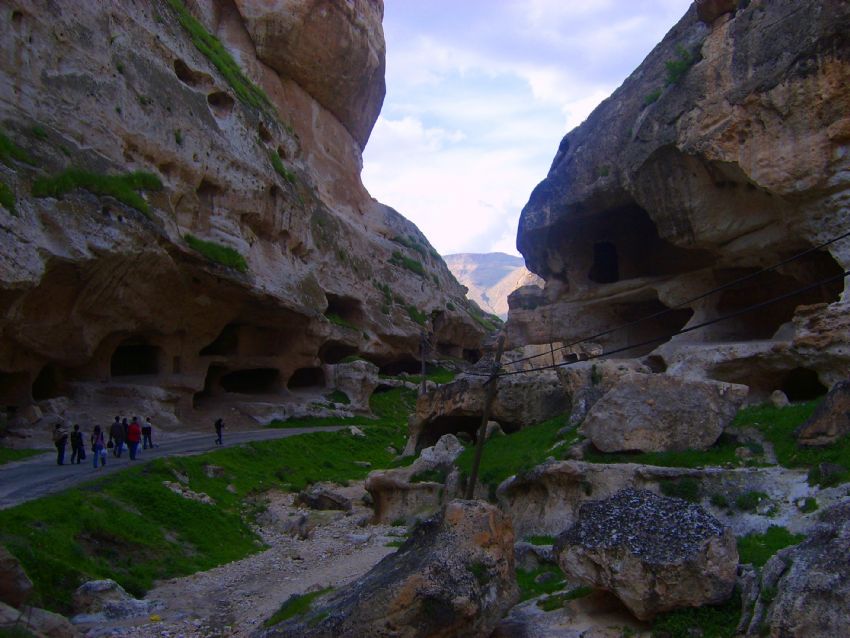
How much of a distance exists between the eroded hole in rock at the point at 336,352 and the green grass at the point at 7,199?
22.3 metres

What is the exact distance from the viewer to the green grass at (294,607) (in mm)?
9870

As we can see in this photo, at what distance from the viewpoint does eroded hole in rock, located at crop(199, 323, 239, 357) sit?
33.5 m

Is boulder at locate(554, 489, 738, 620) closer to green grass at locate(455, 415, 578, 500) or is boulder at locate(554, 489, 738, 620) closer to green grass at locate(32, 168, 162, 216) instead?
green grass at locate(455, 415, 578, 500)

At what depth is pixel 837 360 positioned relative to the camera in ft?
54.1

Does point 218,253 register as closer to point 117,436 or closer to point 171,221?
point 171,221

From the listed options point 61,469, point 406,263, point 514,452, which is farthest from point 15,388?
point 406,263

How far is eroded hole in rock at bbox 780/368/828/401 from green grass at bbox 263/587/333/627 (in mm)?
13993

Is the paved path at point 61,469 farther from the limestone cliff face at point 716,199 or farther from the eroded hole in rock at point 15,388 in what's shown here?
the limestone cliff face at point 716,199

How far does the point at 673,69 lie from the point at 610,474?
1384 centimetres

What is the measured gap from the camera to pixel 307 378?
3869cm

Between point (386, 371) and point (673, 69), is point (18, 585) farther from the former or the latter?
point (386, 371)

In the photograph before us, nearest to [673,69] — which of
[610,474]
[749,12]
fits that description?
[749,12]

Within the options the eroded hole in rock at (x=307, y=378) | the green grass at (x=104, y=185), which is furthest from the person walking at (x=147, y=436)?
the eroded hole in rock at (x=307, y=378)

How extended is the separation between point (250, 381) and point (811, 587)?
3291 cm
